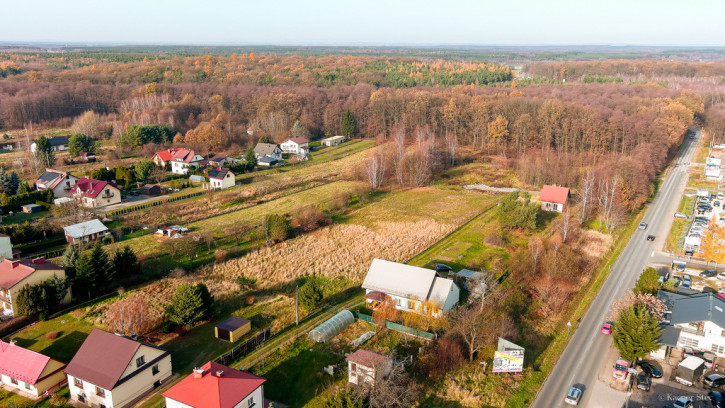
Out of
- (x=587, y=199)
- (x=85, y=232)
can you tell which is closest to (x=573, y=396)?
(x=587, y=199)

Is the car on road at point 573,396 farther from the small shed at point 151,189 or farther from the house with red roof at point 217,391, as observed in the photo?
the small shed at point 151,189

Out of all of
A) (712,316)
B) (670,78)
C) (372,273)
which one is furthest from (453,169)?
(670,78)

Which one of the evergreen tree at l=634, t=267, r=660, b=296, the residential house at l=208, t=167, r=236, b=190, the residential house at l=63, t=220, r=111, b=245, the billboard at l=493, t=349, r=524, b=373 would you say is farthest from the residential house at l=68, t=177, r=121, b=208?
the evergreen tree at l=634, t=267, r=660, b=296

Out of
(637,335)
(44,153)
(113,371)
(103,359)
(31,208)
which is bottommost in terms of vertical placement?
(31,208)

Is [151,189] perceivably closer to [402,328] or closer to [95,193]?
[95,193]

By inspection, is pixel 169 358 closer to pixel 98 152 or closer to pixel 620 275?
pixel 620 275

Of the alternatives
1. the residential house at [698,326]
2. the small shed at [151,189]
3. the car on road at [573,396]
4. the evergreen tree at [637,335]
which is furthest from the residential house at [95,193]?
the residential house at [698,326]

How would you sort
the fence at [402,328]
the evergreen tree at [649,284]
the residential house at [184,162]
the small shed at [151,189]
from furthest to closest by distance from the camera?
the residential house at [184,162] < the small shed at [151,189] < the evergreen tree at [649,284] < the fence at [402,328]

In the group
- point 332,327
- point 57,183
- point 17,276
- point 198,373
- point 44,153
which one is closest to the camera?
point 198,373
